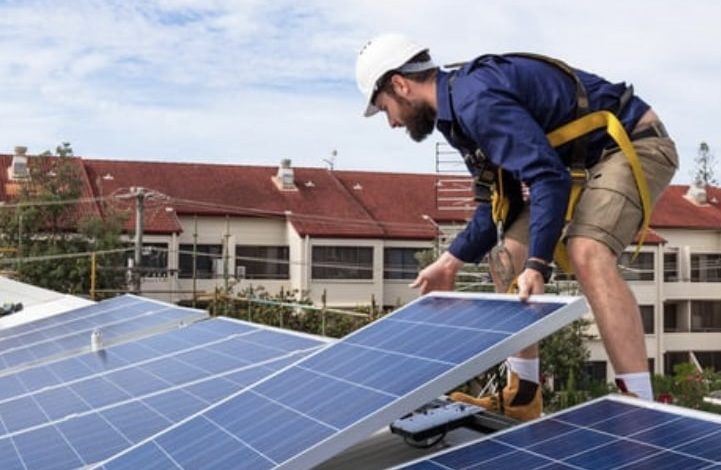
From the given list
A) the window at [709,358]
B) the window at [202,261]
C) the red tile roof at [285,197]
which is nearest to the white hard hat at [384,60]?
the red tile roof at [285,197]

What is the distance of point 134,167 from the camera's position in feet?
135

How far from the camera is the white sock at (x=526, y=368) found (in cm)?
433

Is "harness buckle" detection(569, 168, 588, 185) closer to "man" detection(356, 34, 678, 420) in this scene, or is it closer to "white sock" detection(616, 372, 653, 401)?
"man" detection(356, 34, 678, 420)

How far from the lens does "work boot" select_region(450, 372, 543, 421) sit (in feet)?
14.1

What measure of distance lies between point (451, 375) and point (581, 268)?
101cm

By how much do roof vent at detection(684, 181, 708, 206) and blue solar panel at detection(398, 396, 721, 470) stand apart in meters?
48.6

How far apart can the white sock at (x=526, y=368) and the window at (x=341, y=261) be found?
119ft

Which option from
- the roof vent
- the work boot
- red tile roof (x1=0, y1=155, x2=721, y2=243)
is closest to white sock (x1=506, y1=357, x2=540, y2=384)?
the work boot

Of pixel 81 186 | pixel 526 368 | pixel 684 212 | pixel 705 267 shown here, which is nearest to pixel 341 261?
pixel 81 186

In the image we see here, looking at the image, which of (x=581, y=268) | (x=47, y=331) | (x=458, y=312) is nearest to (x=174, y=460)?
(x=458, y=312)

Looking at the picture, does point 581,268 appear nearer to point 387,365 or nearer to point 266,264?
point 387,365

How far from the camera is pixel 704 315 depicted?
155 feet

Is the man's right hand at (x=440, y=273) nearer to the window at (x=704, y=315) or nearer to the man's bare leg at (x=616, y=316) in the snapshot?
the man's bare leg at (x=616, y=316)

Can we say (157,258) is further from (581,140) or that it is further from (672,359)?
(581,140)
